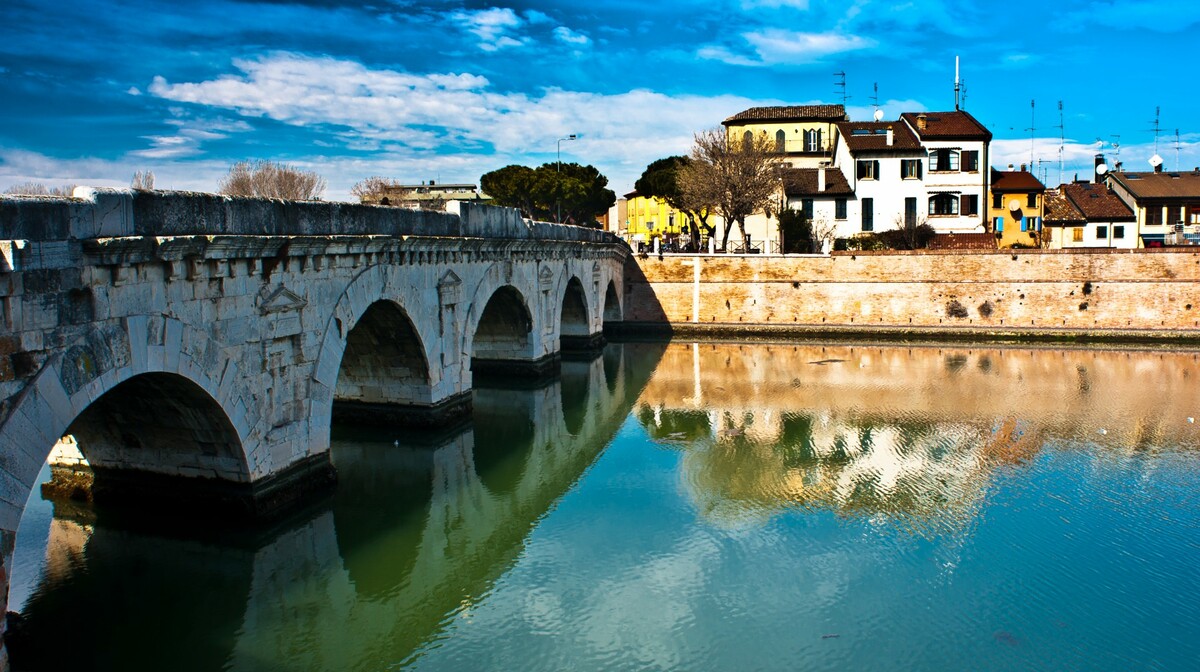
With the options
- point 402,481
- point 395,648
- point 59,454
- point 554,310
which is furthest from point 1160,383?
point 59,454

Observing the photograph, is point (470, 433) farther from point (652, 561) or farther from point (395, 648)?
point (395, 648)

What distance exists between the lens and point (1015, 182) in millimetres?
48188

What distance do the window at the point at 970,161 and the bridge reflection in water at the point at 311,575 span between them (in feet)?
117

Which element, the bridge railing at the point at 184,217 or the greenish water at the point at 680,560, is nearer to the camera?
the bridge railing at the point at 184,217

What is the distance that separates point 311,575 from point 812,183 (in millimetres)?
41027

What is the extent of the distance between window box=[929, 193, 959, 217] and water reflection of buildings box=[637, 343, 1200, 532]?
12986 mm

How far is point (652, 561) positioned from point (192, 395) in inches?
287

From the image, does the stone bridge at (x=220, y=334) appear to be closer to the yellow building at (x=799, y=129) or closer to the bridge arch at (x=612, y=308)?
the bridge arch at (x=612, y=308)

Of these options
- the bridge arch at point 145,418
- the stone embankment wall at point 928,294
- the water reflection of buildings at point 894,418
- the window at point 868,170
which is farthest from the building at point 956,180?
Answer: the bridge arch at point 145,418

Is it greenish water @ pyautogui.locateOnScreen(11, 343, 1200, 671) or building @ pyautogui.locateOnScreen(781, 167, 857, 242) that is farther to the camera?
building @ pyautogui.locateOnScreen(781, 167, 857, 242)

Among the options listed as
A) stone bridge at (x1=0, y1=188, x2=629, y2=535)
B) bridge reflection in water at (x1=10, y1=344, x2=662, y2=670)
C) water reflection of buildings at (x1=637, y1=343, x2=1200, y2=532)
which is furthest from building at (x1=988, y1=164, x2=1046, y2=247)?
bridge reflection in water at (x1=10, y1=344, x2=662, y2=670)

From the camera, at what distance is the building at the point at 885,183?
47.0 m

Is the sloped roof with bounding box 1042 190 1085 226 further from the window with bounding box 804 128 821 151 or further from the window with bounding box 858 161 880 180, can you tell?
the window with bounding box 804 128 821 151

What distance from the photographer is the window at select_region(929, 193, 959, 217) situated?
1861 inches
